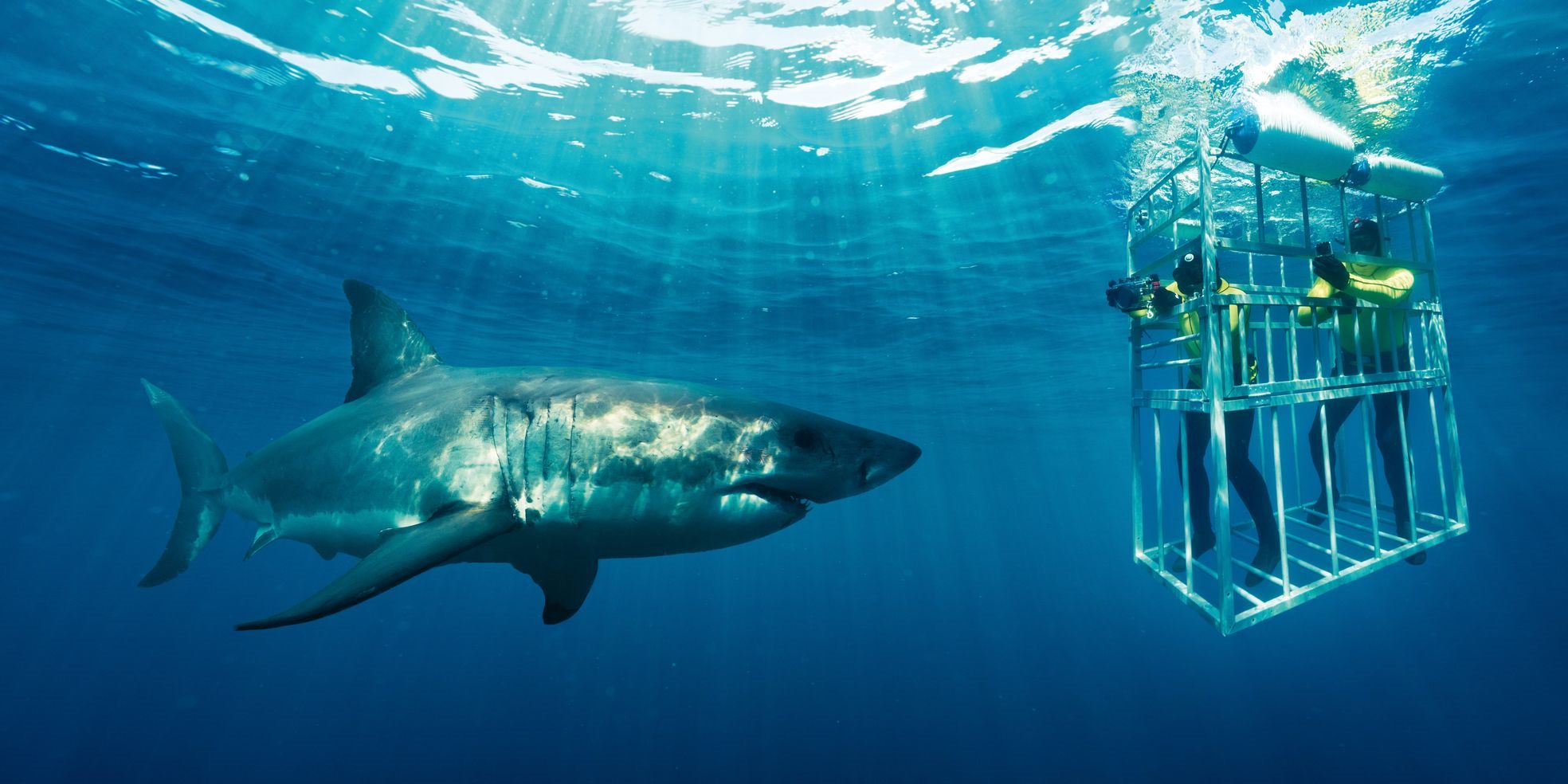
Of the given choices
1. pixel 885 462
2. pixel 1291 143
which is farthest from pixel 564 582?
pixel 1291 143

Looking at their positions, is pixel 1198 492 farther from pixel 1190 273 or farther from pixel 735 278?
pixel 735 278

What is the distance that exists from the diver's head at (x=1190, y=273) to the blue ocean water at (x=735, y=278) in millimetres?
4435

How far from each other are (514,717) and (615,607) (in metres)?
33.9

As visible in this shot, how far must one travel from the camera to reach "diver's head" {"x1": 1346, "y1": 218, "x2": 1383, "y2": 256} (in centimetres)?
665

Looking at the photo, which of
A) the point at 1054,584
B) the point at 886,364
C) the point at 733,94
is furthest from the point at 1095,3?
the point at 1054,584

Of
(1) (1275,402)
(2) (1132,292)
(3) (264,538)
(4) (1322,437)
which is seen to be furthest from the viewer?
(4) (1322,437)

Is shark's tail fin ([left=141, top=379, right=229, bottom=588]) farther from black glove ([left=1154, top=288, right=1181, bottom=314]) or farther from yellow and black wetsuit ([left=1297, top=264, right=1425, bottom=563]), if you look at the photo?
yellow and black wetsuit ([left=1297, top=264, right=1425, bottom=563])

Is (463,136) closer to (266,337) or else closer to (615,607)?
(266,337)

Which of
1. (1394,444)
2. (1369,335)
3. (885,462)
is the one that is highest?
(1369,335)

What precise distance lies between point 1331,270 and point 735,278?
13.3 metres

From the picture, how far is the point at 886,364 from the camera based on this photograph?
25688mm

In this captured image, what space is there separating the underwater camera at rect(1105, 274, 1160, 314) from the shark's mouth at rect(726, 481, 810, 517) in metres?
4.33

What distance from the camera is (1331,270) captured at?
5.65 m

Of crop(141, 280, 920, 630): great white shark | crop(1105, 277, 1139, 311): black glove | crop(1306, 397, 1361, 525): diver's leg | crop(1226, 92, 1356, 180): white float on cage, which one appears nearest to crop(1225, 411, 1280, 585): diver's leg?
crop(1306, 397, 1361, 525): diver's leg
